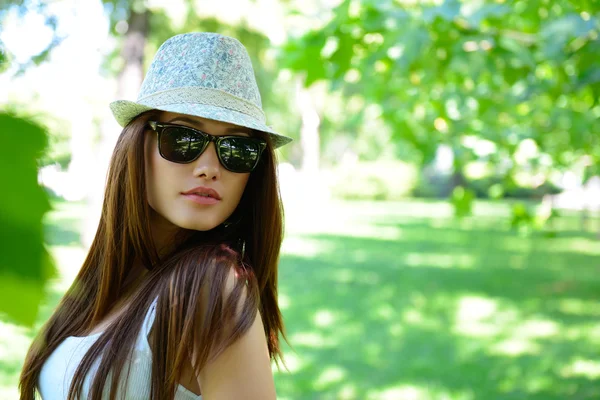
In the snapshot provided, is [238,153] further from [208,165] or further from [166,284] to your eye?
[166,284]

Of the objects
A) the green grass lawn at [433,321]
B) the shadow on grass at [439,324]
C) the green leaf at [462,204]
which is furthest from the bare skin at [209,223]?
the green leaf at [462,204]

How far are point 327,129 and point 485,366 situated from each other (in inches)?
1424

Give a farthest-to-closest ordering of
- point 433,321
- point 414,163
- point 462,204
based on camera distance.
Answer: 1. point 414,163
2. point 433,321
3. point 462,204

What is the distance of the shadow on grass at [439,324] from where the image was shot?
5328 mm

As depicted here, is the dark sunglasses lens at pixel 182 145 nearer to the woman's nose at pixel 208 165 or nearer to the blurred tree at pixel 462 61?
the woman's nose at pixel 208 165

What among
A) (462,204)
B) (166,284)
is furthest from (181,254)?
(462,204)

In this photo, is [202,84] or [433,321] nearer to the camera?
[202,84]

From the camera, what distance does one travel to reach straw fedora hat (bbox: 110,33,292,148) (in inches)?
59.4

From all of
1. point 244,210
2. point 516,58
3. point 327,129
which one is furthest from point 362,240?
point 327,129

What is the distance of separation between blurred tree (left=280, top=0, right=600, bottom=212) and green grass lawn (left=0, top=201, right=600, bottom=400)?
131 centimetres

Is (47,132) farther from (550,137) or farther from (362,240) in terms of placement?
(362,240)

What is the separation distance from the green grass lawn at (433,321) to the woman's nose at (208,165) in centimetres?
100

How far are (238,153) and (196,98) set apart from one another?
0.16 m

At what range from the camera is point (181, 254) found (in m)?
1.54
